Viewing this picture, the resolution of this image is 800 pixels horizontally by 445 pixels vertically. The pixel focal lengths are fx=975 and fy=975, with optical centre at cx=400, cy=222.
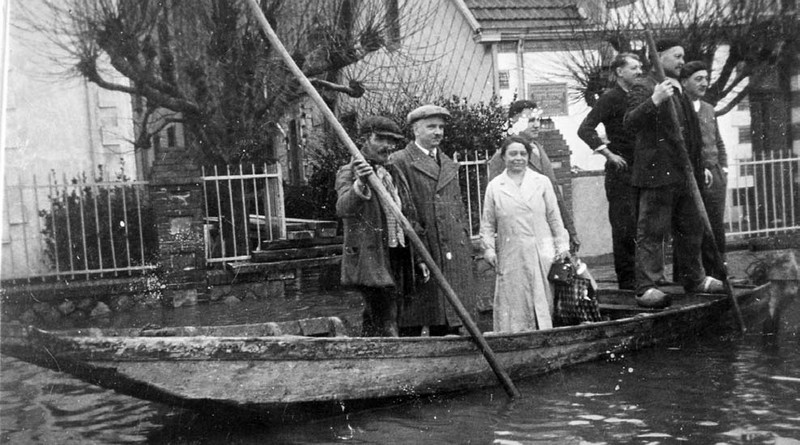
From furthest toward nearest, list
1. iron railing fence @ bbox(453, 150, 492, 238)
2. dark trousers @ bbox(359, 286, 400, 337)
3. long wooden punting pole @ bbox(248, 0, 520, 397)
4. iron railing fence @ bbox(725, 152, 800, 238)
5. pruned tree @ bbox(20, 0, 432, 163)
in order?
iron railing fence @ bbox(725, 152, 800, 238) < iron railing fence @ bbox(453, 150, 492, 238) < pruned tree @ bbox(20, 0, 432, 163) < dark trousers @ bbox(359, 286, 400, 337) < long wooden punting pole @ bbox(248, 0, 520, 397)

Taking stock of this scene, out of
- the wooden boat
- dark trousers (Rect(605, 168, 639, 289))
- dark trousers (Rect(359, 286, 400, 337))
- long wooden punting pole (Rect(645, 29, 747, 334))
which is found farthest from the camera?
dark trousers (Rect(605, 168, 639, 289))

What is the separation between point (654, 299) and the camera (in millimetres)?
8352

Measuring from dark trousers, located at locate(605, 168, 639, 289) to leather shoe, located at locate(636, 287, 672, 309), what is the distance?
0.98 meters

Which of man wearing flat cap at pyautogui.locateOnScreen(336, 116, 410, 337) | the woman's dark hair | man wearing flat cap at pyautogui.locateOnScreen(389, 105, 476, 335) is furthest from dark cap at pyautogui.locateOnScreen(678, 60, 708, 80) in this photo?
man wearing flat cap at pyautogui.locateOnScreen(336, 116, 410, 337)

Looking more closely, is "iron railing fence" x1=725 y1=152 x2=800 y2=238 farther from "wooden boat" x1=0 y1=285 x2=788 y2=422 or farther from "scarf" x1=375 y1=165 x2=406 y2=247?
"scarf" x1=375 y1=165 x2=406 y2=247

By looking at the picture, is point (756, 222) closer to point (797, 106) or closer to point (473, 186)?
point (797, 106)

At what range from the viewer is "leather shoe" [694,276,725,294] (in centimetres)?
876

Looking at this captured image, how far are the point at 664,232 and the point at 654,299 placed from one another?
0.64 meters

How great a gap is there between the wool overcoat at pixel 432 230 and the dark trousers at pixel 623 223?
103 inches

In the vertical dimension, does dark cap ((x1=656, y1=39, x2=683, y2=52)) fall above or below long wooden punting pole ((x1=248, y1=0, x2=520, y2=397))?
above

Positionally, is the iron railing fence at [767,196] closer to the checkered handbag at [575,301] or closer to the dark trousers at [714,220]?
the dark trousers at [714,220]

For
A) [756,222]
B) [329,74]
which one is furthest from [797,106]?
[329,74]

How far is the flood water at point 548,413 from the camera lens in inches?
220

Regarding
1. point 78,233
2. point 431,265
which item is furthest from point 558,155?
point 431,265
